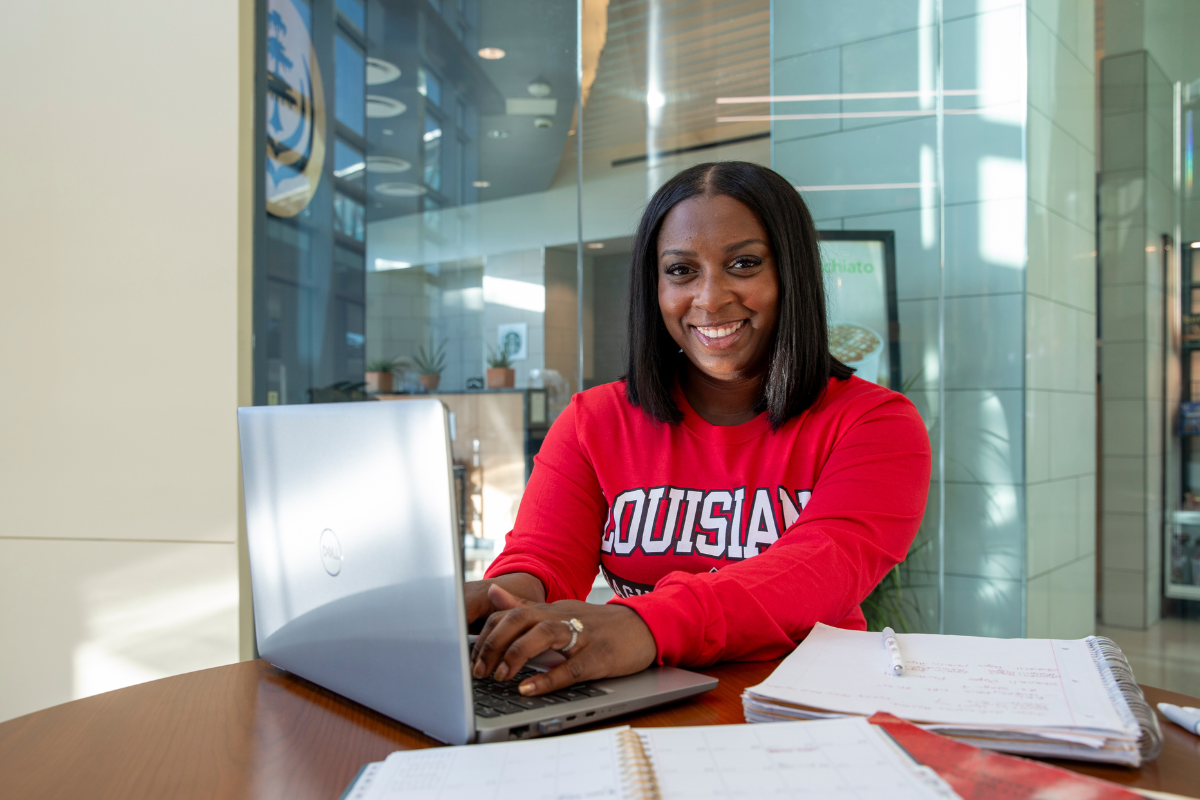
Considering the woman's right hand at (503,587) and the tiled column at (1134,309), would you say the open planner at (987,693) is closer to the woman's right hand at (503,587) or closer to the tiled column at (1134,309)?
the woman's right hand at (503,587)

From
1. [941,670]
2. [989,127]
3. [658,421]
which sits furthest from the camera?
[989,127]

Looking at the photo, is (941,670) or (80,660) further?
(80,660)

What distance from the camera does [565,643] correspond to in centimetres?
72

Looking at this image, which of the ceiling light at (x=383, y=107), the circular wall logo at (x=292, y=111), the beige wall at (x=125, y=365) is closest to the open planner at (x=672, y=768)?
the beige wall at (x=125, y=365)

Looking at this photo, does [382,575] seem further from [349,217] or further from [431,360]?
[349,217]

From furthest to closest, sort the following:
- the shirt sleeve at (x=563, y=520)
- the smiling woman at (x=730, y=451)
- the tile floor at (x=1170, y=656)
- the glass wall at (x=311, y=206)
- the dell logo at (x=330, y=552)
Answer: the glass wall at (x=311, y=206) < the tile floor at (x=1170, y=656) < the shirt sleeve at (x=563, y=520) < the smiling woman at (x=730, y=451) < the dell logo at (x=330, y=552)

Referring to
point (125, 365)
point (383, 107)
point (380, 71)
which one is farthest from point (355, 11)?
point (125, 365)

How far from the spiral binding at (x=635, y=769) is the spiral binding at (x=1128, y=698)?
36cm

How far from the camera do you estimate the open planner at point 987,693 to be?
566 mm

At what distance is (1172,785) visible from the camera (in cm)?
54

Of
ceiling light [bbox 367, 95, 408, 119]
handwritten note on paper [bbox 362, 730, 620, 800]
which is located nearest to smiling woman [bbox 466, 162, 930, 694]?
handwritten note on paper [bbox 362, 730, 620, 800]

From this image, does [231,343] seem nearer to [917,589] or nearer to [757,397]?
[757,397]

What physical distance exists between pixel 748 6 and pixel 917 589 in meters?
2.30

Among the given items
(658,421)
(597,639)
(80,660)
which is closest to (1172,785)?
(597,639)
